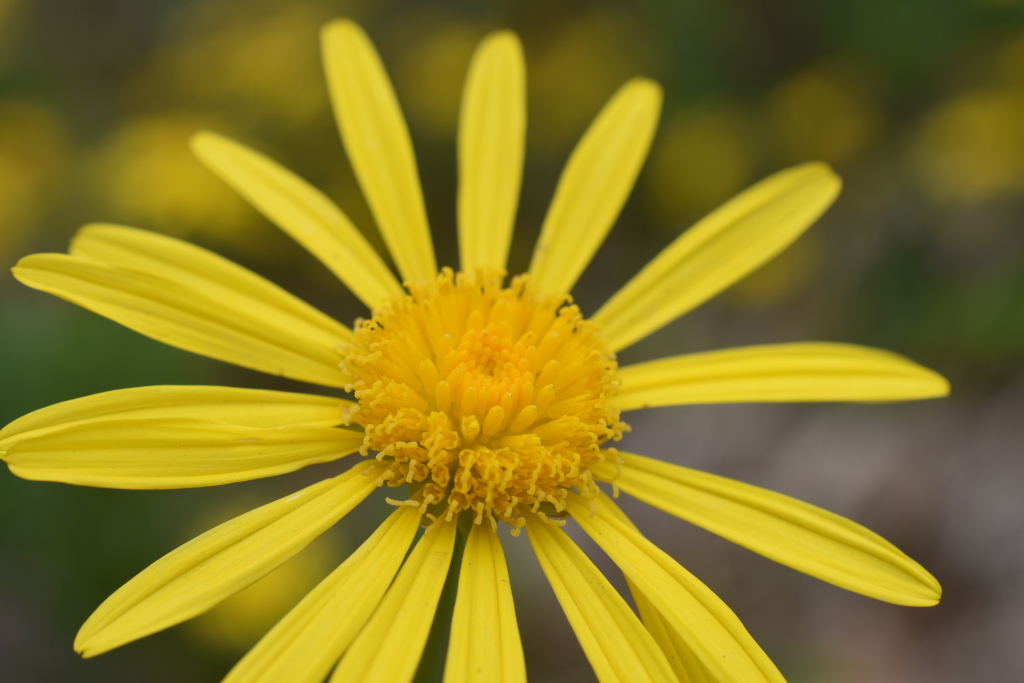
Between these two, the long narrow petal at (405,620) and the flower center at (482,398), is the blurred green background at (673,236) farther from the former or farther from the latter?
the long narrow petal at (405,620)

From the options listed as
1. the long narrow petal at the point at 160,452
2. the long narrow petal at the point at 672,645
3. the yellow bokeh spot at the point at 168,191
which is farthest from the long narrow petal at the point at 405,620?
the yellow bokeh spot at the point at 168,191

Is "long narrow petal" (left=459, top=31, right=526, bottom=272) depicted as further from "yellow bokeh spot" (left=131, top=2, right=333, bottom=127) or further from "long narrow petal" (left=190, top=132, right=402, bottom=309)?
"yellow bokeh spot" (left=131, top=2, right=333, bottom=127)

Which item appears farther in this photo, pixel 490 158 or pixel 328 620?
pixel 490 158

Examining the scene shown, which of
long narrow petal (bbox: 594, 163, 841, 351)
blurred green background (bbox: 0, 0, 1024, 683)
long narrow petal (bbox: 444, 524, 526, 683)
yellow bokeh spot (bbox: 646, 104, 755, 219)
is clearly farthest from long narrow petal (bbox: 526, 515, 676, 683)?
yellow bokeh spot (bbox: 646, 104, 755, 219)

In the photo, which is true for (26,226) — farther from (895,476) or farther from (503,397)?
(895,476)

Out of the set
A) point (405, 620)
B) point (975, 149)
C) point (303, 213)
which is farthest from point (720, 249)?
point (975, 149)

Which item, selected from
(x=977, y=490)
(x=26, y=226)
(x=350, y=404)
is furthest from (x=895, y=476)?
(x=26, y=226)

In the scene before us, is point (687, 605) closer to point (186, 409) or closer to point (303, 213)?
point (186, 409)
